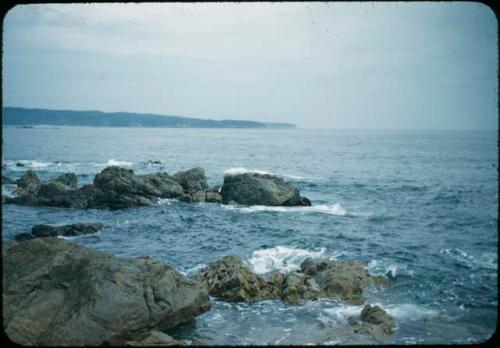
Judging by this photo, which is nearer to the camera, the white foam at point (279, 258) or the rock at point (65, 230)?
the white foam at point (279, 258)

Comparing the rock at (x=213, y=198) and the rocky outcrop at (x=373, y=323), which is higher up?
the rocky outcrop at (x=373, y=323)

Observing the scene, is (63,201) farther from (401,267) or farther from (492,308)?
(492,308)

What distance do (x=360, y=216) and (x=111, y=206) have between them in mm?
18636

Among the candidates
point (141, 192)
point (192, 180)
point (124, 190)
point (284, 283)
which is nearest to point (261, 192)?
point (192, 180)

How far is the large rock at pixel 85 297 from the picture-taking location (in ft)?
28.6

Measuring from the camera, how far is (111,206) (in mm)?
28391

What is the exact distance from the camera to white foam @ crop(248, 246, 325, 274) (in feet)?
52.2

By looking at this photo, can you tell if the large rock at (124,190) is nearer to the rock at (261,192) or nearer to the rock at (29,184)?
the rock at (261,192)

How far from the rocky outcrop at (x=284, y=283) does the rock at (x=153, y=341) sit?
383 cm

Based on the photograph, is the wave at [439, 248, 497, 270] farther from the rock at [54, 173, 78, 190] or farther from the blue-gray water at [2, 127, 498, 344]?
the rock at [54, 173, 78, 190]

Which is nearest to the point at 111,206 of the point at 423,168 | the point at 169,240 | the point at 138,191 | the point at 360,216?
the point at 138,191

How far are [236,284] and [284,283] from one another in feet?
5.88

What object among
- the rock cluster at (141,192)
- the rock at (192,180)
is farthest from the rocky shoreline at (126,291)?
the rock at (192,180)

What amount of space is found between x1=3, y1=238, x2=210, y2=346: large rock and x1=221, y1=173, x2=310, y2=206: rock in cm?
1905
